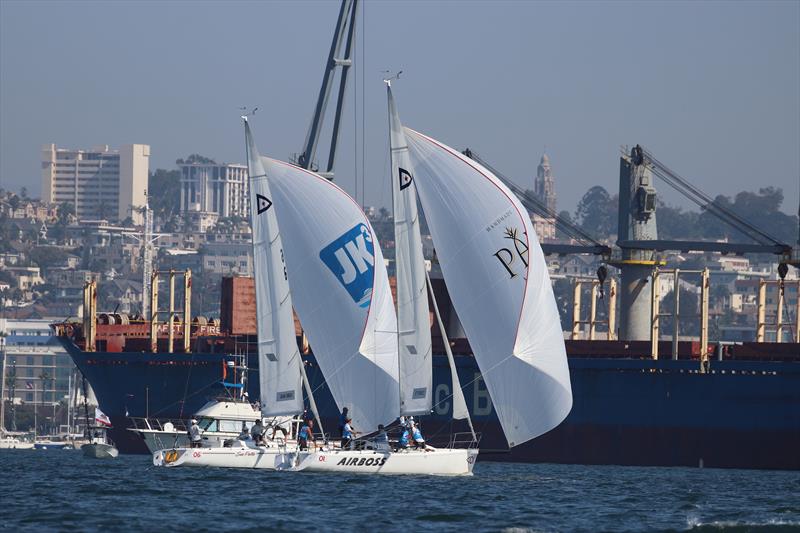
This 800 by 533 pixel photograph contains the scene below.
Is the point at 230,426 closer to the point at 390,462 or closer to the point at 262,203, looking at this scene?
the point at 262,203

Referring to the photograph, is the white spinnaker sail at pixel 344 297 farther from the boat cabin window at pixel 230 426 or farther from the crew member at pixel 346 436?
the boat cabin window at pixel 230 426

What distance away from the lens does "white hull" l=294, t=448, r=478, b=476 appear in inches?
1572

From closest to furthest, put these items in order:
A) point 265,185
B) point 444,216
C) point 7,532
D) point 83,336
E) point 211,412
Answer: point 7,532 < point 444,216 < point 265,185 < point 211,412 < point 83,336

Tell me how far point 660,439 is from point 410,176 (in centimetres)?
1922

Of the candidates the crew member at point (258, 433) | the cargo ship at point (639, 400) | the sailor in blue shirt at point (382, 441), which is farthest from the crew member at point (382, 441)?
the cargo ship at point (639, 400)

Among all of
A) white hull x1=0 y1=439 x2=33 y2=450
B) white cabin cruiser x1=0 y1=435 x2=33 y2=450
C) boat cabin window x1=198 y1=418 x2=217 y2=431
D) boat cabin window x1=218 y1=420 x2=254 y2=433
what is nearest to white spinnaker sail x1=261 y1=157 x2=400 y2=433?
boat cabin window x1=198 y1=418 x2=217 y2=431

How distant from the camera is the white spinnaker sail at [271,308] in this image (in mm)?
42844

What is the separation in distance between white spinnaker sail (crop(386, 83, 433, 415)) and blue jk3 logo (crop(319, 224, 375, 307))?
4.33 ft

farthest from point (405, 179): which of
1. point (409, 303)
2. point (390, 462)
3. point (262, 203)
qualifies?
point (390, 462)

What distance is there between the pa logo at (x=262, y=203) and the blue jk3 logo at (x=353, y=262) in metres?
1.97

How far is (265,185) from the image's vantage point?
43.0 m

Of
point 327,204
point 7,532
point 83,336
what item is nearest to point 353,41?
point 83,336

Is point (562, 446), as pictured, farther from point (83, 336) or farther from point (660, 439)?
point (83, 336)

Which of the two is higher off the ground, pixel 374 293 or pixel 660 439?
pixel 374 293
